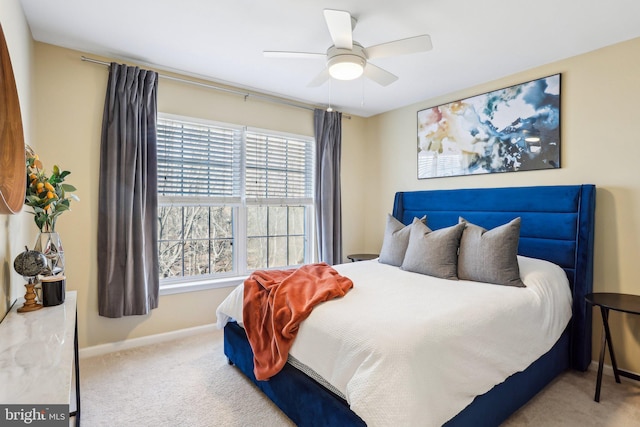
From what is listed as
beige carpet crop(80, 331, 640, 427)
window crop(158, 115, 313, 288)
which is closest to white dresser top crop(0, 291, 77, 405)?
beige carpet crop(80, 331, 640, 427)

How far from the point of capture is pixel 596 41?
252 centimetres


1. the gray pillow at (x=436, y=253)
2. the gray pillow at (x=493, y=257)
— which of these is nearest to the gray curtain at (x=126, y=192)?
the gray pillow at (x=436, y=253)

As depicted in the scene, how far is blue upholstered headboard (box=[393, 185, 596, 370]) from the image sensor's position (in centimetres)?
256

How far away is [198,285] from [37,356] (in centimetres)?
224

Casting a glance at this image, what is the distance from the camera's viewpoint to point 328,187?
4160mm

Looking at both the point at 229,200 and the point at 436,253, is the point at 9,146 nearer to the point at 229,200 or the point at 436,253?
the point at 229,200

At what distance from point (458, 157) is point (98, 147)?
3462 millimetres

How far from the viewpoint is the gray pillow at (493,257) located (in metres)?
2.40

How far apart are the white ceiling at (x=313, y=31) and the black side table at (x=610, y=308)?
192 cm

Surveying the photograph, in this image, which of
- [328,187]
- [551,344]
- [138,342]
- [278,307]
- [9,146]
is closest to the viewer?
[9,146]

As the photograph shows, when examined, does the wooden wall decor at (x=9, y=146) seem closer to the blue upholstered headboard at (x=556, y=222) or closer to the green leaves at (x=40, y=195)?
the green leaves at (x=40, y=195)

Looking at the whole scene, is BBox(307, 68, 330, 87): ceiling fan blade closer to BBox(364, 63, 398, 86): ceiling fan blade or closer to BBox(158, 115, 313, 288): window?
BBox(364, 63, 398, 86): ceiling fan blade

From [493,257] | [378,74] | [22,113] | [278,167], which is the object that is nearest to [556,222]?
[493,257]

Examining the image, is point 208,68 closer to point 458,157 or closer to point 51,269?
point 51,269
